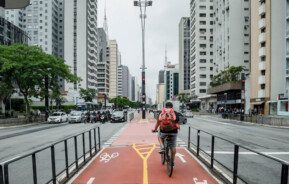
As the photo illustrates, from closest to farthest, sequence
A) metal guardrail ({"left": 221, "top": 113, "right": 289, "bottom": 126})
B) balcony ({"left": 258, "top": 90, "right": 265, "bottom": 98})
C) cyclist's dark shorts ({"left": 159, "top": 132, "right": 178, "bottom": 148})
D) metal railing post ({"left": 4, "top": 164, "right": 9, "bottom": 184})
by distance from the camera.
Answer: metal railing post ({"left": 4, "top": 164, "right": 9, "bottom": 184})
cyclist's dark shorts ({"left": 159, "top": 132, "right": 178, "bottom": 148})
metal guardrail ({"left": 221, "top": 113, "right": 289, "bottom": 126})
balcony ({"left": 258, "top": 90, "right": 265, "bottom": 98})

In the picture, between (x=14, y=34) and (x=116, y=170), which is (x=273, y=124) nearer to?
(x=116, y=170)

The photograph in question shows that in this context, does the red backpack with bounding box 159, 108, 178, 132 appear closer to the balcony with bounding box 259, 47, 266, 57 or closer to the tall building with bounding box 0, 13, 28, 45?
the balcony with bounding box 259, 47, 266, 57

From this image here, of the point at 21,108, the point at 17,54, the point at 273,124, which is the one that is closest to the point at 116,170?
the point at 273,124

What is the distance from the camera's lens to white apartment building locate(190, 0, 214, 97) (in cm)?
14038

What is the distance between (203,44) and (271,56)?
72.8 metres

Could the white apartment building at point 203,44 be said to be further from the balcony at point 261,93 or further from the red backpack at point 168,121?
the red backpack at point 168,121

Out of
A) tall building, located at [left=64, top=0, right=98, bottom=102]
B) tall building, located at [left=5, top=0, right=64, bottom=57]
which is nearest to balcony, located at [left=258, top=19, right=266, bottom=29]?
tall building, located at [left=64, top=0, right=98, bottom=102]

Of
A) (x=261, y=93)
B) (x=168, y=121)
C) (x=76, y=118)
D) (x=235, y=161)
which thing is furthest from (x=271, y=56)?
(x=235, y=161)

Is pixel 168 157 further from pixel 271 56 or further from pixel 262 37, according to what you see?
pixel 262 37

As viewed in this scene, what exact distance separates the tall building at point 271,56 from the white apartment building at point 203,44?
214 feet

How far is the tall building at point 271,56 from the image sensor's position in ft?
221

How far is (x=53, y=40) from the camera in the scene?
518 feet

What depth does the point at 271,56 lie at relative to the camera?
230 feet

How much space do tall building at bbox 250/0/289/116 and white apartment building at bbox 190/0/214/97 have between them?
214 feet
